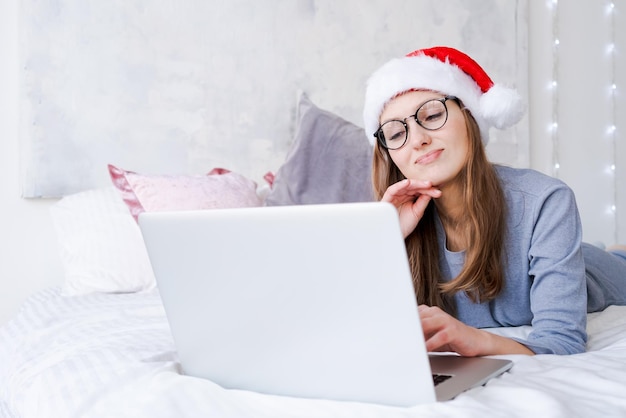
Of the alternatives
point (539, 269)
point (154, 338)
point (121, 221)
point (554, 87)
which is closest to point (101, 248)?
point (121, 221)

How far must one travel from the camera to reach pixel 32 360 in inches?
47.4

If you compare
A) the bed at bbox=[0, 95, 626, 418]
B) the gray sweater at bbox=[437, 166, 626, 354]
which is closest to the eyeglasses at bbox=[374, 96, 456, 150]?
the gray sweater at bbox=[437, 166, 626, 354]

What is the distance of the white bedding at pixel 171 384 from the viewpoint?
718 mm

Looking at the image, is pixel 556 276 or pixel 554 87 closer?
pixel 556 276

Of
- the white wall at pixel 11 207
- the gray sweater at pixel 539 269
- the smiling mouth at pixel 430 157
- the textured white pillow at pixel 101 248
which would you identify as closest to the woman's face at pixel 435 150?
the smiling mouth at pixel 430 157

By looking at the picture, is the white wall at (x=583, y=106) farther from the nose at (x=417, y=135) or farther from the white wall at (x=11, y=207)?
the white wall at (x=11, y=207)

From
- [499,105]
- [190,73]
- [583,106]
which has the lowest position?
[583,106]

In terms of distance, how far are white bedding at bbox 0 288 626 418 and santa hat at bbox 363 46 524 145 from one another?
417mm

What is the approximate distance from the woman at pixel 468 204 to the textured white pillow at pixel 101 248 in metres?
0.88

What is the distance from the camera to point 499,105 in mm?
1312

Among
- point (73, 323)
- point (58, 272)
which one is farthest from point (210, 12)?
point (73, 323)

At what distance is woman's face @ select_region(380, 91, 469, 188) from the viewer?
125 cm

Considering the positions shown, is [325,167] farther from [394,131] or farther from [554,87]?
[554,87]

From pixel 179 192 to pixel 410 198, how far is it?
896 mm
